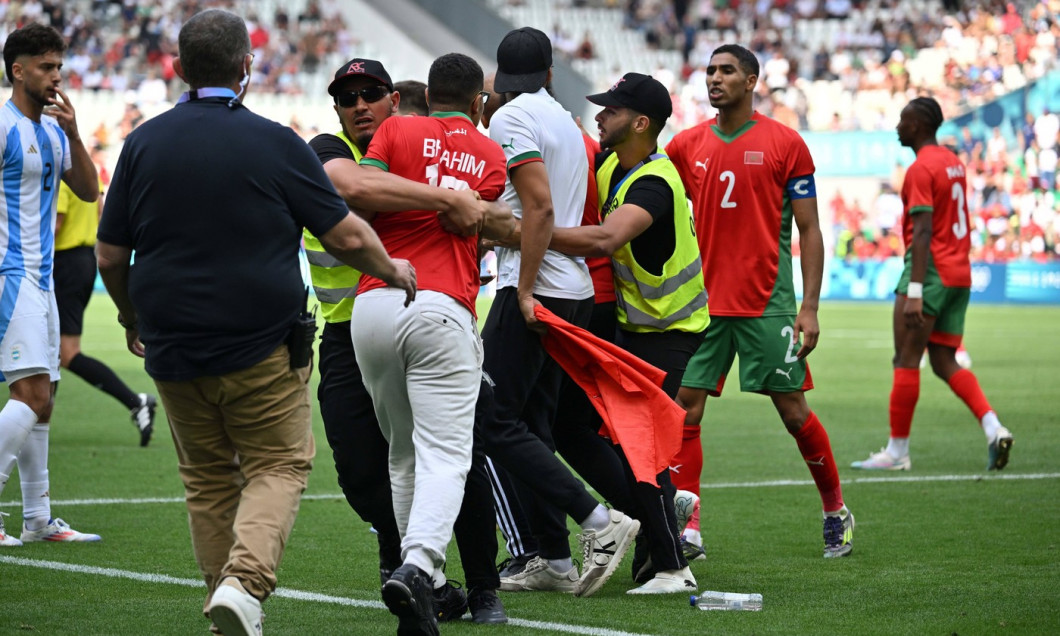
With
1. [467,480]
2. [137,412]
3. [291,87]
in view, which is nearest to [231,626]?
[467,480]

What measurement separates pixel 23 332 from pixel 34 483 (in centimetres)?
93

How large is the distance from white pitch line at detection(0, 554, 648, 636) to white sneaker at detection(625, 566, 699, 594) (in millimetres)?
725

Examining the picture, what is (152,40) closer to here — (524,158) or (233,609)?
(524,158)

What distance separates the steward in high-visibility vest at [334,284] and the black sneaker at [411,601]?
1.31 metres

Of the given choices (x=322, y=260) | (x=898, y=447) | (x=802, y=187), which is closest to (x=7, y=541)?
(x=322, y=260)

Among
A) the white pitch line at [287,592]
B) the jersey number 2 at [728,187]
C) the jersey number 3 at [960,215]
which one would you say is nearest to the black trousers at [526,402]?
the white pitch line at [287,592]

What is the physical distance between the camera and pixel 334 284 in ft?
18.9

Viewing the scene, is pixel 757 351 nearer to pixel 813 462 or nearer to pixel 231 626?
pixel 813 462

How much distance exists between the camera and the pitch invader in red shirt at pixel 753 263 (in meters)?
6.98

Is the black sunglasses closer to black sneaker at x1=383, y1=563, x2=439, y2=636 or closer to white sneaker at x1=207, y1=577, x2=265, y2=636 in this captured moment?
black sneaker at x1=383, y1=563, x2=439, y2=636

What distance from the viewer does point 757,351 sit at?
7.03m

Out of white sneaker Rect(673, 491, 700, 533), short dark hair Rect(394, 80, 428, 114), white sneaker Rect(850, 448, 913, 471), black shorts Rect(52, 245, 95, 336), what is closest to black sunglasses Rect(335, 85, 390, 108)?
short dark hair Rect(394, 80, 428, 114)

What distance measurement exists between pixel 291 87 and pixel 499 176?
3319cm

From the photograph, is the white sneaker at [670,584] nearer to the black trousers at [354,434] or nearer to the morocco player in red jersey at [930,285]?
the black trousers at [354,434]
